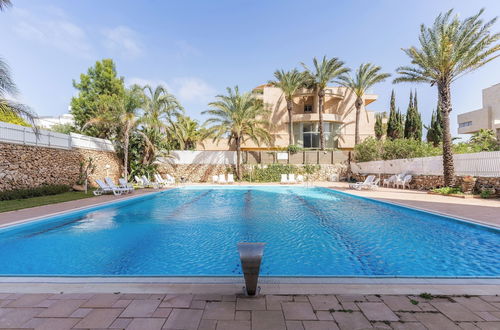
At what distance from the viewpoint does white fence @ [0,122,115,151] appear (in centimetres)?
1117

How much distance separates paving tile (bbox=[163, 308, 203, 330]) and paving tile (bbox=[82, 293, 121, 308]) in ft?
2.39

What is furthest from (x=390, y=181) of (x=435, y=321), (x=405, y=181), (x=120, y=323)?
(x=120, y=323)

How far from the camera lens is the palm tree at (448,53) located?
1113 cm

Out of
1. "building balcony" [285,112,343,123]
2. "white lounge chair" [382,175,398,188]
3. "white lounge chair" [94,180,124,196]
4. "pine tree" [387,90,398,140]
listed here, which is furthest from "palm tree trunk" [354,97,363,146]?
"white lounge chair" [94,180,124,196]

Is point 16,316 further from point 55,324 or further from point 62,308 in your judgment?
point 55,324

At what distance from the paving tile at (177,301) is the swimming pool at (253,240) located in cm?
104

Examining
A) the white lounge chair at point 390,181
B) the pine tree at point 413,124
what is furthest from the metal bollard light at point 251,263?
the pine tree at point 413,124

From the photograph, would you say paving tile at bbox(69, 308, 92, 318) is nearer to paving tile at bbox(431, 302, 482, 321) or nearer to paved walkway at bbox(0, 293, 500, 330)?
paved walkway at bbox(0, 293, 500, 330)

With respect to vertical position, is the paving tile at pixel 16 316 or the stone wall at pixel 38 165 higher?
the stone wall at pixel 38 165

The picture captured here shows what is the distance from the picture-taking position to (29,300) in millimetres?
2564

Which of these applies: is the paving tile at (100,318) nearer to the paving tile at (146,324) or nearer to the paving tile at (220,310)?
the paving tile at (146,324)

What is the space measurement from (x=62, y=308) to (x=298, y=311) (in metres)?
2.34

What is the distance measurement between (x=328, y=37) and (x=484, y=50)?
26.9 ft

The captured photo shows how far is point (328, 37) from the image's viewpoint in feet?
53.2
